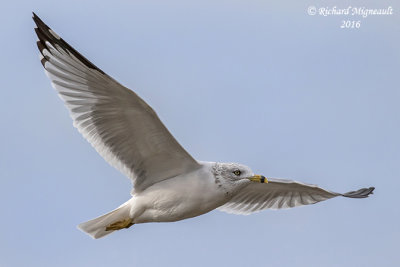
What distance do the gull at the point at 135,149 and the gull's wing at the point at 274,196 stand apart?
1.54 meters

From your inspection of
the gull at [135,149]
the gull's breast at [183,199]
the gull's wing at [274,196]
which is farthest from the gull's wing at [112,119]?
the gull's wing at [274,196]

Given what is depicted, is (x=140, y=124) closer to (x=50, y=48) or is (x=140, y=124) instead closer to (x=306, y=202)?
(x=50, y=48)

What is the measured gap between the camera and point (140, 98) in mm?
11242

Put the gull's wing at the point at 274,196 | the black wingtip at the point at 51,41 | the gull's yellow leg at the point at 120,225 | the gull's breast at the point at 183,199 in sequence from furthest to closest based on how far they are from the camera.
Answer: the gull's wing at the point at 274,196 → the gull's yellow leg at the point at 120,225 → the gull's breast at the point at 183,199 → the black wingtip at the point at 51,41

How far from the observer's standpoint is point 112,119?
11.8m

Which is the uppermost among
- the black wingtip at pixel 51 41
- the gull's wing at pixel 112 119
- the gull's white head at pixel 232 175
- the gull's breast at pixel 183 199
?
the black wingtip at pixel 51 41

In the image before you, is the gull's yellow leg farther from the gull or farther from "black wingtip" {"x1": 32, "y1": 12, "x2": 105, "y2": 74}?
"black wingtip" {"x1": 32, "y1": 12, "x2": 105, "y2": 74}

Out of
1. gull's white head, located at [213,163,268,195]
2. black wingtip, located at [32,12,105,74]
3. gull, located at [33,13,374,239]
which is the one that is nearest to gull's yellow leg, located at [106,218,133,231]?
gull, located at [33,13,374,239]

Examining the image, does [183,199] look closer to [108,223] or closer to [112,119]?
[108,223]

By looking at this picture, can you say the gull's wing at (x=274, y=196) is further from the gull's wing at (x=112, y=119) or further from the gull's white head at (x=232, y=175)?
the gull's wing at (x=112, y=119)

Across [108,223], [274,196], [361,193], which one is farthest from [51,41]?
[361,193]

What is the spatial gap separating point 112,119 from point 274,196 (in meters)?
2.95

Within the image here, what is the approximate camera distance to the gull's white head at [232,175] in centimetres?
1168

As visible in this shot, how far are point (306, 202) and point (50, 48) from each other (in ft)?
14.3
